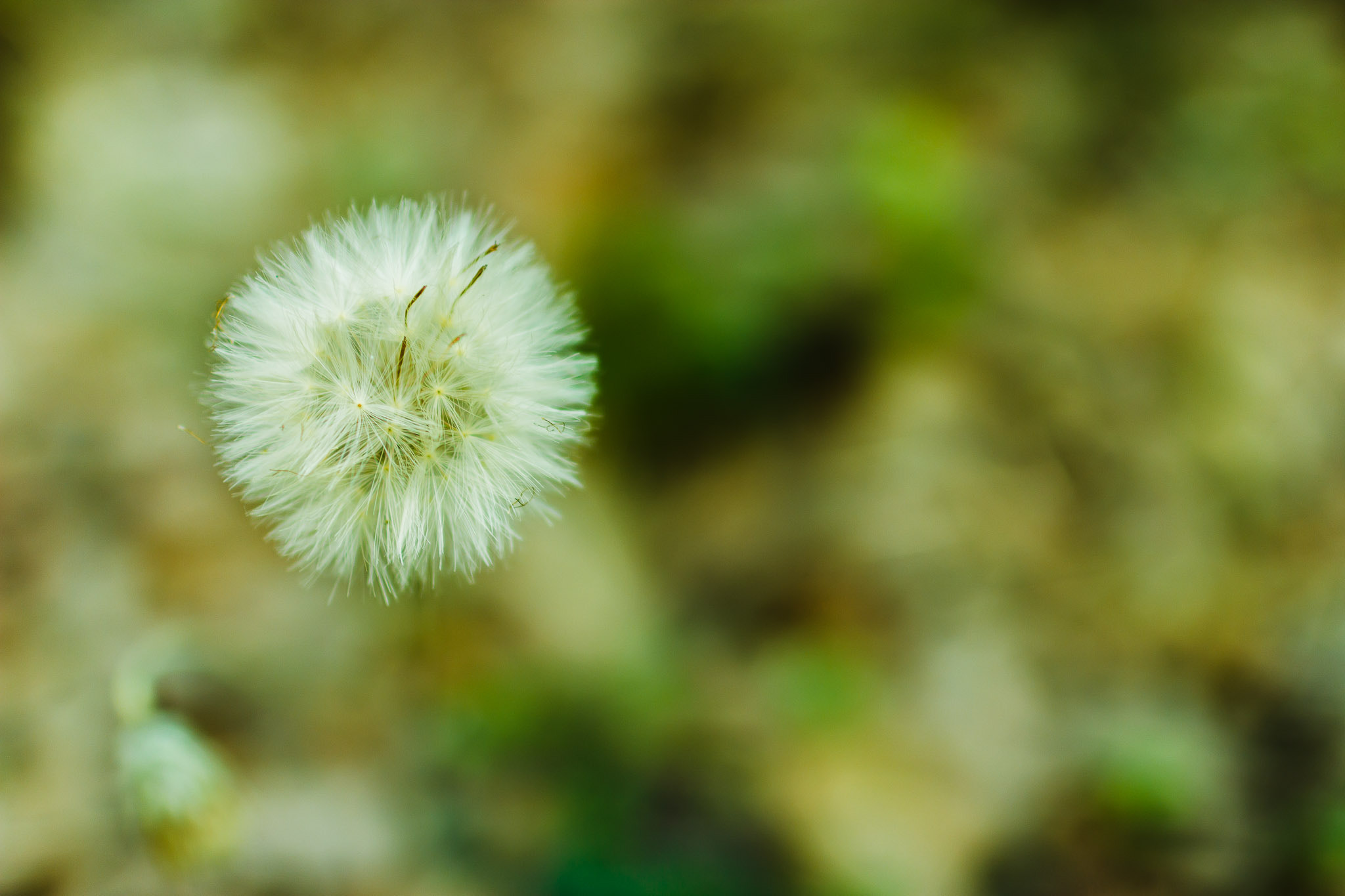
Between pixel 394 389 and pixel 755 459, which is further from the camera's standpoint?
pixel 755 459

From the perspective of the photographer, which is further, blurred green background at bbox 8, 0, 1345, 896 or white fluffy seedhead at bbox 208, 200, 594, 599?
blurred green background at bbox 8, 0, 1345, 896

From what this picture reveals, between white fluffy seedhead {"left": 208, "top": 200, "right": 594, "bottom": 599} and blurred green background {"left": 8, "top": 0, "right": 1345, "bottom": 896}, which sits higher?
blurred green background {"left": 8, "top": 0, "right": 1345, "bottom": 896}

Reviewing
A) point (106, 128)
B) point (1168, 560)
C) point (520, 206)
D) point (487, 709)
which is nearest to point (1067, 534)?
point (1168, 560)

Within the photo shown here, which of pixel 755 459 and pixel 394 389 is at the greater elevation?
pixel 755 459

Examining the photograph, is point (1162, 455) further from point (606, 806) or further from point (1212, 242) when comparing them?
point (606, 806)
